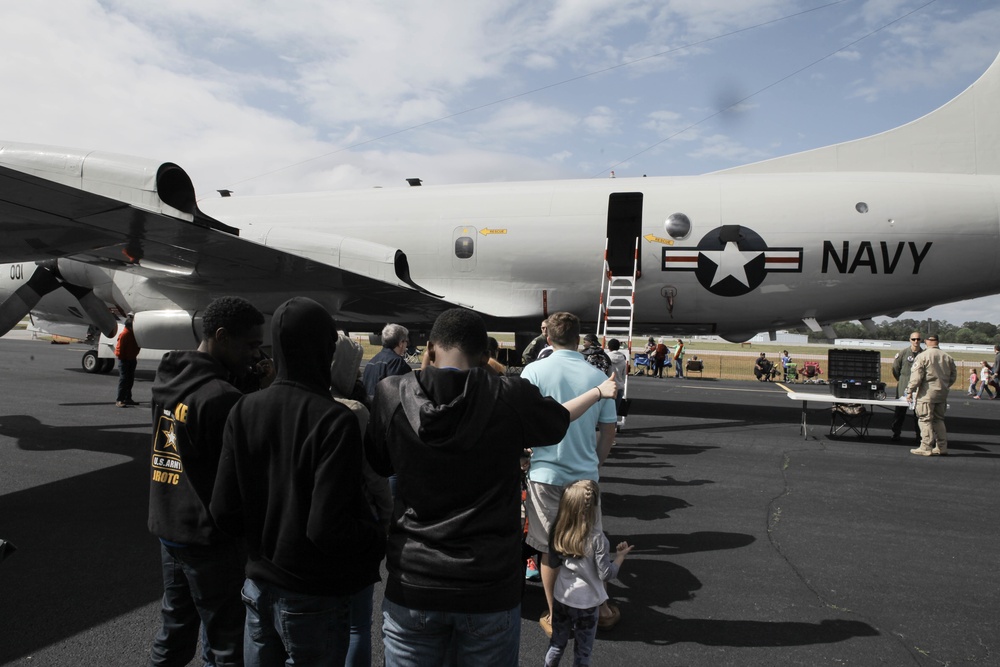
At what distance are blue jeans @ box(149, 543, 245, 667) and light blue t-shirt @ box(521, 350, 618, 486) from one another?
1.68 meters

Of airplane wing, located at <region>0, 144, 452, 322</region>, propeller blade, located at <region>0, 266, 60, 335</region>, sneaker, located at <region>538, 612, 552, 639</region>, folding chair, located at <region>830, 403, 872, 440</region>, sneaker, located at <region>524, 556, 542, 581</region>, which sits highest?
airplane wing, located at <region>0, 144, 452, 322</region>

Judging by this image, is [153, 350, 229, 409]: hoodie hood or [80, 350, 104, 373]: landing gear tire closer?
[153, 350, 229, 409]: hoodie hood

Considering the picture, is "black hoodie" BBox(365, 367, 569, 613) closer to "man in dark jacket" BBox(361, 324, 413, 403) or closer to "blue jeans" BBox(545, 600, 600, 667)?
"blue jeans" BBox(545, 600, 600, 667)

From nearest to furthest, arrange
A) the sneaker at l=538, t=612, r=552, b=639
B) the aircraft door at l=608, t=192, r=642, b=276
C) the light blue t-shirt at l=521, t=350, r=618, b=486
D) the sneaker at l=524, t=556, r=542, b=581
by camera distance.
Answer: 1. the light blue t-shirt at l=521, t=350, r=618, b=486
2. the sneaker at l=538, t=612, r=552, b=639
3. the sneaker at l=524, t=556, r=542, b=581
4. the aircraft door at l=608, t=192, r=642, b=276

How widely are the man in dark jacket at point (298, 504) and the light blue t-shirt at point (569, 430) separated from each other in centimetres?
155

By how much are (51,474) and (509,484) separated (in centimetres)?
714

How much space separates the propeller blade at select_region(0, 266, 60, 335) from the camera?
8.06 meters

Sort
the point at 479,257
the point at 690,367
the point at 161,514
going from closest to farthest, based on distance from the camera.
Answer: the point at 161,514 < the point at 479,257 < the point at 690,367

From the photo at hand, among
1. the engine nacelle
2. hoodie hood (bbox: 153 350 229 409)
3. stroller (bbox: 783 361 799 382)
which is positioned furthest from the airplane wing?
stroller (bbox: 783 361 799 382)

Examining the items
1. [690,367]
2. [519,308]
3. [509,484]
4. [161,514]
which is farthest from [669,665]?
[690,367]

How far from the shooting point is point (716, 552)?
5.22m

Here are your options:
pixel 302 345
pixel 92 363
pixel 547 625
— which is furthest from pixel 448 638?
pixel 92 363

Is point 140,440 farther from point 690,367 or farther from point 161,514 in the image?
point 690,367

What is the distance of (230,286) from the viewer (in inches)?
377
